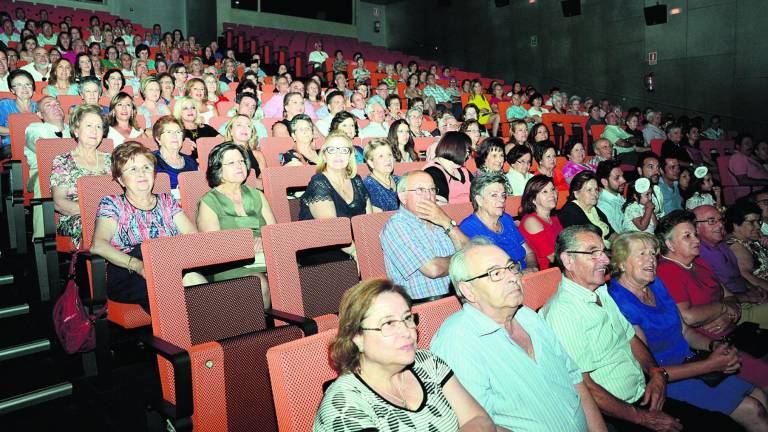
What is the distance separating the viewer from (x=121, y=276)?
1991 millimetres

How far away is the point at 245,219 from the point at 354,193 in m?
0.55

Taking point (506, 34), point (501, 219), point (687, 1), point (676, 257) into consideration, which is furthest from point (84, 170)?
point (506, 34)

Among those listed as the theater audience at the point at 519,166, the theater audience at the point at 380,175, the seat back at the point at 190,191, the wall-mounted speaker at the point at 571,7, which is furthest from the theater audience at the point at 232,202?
the wall-mounted speaker at the point at 571,7

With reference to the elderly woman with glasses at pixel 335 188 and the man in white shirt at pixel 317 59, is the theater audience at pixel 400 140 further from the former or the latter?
the man in white shirt at pixel 317 59

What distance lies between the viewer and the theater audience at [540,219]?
2641mm

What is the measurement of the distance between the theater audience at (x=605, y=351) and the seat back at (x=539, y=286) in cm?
6

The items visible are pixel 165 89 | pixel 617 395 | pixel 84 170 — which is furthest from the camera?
pixel 165 89

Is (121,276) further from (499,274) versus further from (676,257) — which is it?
(676,257)

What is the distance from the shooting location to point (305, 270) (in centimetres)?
181

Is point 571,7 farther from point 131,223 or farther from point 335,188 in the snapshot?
point 131,223

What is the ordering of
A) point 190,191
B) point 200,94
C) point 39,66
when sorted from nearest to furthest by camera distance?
point 190,191
point 200,94
point 39,66

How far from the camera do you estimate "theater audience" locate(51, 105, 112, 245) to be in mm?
2459

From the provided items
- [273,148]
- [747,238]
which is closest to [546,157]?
[747,238]

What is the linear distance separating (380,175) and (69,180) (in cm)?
148
